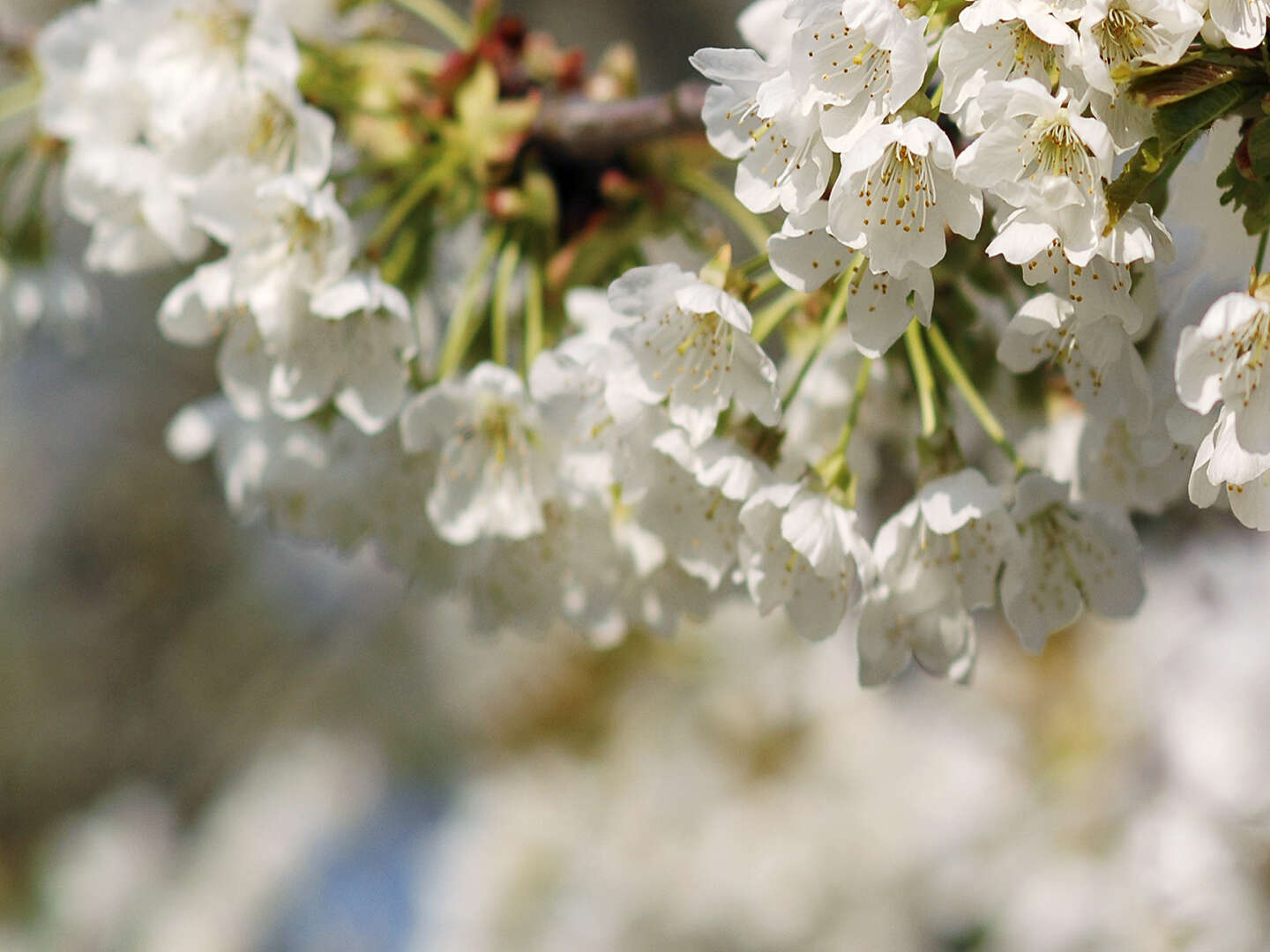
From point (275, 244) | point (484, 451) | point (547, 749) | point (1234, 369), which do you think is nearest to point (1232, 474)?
point (1234, 369)

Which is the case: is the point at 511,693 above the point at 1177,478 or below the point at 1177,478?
below

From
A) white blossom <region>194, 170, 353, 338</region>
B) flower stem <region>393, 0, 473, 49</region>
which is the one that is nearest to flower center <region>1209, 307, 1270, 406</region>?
white blossom <region>194, 170, 353, 338</region>

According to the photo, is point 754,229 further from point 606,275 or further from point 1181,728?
point 1181,728

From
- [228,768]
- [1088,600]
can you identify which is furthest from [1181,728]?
[228,768]

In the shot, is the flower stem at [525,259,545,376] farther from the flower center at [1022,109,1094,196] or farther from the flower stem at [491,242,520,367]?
the flower center at [1022,109,1094,196]

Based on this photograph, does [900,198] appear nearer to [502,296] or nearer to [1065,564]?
[1065,564]

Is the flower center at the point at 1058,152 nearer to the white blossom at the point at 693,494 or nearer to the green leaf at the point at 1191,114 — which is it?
the green leaf at the point at 1191,114

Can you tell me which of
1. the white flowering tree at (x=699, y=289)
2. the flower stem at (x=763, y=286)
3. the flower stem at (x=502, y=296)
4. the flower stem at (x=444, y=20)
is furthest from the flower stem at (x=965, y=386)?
the flower stem at (x=444, y=20)
